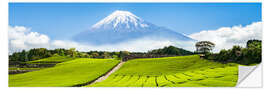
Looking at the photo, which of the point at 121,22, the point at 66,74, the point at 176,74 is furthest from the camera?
the point at 121,22

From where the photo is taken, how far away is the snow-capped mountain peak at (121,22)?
1464 cm

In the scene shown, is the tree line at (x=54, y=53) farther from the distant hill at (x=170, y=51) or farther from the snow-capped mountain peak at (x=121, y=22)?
the snow-capped mountain peak at (x=121, y=22)

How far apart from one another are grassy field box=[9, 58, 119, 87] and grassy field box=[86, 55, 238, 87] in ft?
4.42

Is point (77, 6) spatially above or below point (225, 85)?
above

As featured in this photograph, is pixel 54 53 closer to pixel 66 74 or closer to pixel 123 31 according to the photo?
pixel 66 74

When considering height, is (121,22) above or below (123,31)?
above

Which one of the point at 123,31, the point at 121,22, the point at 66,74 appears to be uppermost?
the point at 121,22

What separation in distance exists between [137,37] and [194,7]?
4.62m

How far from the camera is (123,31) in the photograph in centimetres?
1634

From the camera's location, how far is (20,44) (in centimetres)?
1351

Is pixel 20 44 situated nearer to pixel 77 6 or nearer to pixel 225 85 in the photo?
pixel 77 6

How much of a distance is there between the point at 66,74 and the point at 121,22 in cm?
502

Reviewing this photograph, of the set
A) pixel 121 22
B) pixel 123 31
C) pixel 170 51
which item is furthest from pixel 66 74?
pixel 170 51

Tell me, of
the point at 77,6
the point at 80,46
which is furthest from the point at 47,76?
the point at 77,6
